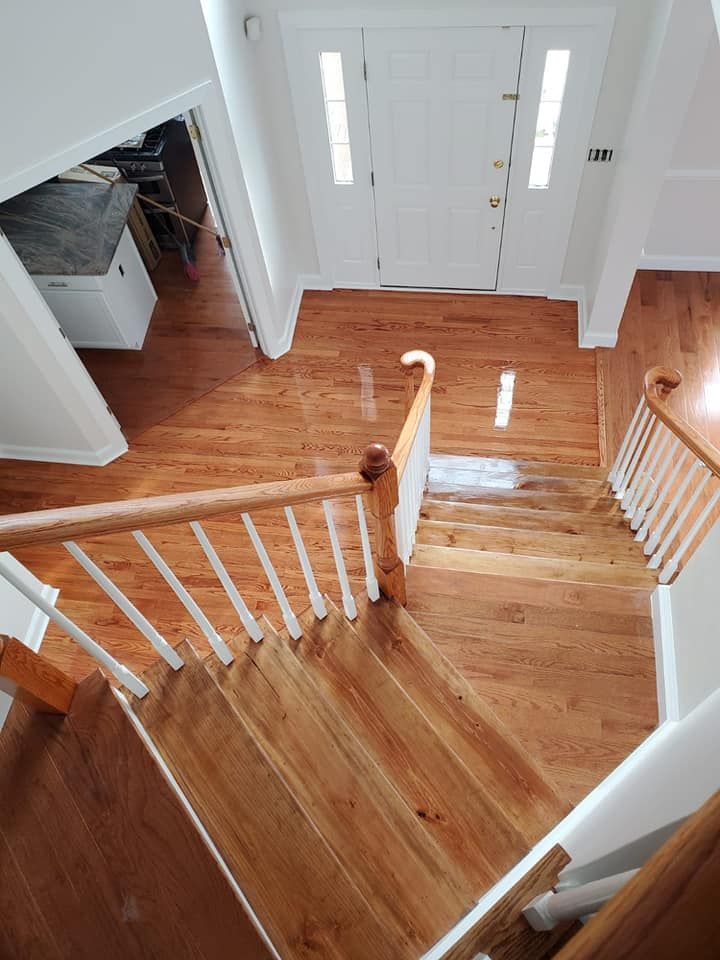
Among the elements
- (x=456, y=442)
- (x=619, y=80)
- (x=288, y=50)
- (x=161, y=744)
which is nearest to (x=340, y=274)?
(x=288, y=50)

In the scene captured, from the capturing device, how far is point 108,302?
4.33 meters

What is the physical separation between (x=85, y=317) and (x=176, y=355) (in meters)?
0.68

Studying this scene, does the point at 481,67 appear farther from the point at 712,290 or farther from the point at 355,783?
the point at 355,783

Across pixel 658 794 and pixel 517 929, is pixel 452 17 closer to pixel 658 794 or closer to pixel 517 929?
pixel 658 794

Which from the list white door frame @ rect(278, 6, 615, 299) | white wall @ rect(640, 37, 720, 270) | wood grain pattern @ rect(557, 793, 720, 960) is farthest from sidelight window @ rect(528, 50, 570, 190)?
wood grain pattern @ rect(557, 793, 720, 960)

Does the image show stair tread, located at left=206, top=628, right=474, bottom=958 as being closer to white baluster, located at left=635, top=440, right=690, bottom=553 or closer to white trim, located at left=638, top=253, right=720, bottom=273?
white baluster, located at left=635, top=440, right=690, bottom=553

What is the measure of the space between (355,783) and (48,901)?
0.83 meters

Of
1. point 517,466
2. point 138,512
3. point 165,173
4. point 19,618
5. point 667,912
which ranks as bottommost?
point 517,466

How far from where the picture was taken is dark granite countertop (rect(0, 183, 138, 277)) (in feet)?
13.6

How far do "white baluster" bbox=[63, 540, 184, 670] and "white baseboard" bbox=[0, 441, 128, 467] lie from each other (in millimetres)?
2310

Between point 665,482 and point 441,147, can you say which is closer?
point 665,482

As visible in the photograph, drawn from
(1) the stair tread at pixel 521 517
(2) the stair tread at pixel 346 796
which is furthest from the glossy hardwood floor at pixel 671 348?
(2) the stair tread at pixel 346 796

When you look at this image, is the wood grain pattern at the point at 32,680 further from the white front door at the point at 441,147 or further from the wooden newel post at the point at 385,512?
the white front door at the point at 441,147

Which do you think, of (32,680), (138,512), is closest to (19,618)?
(32,680)
